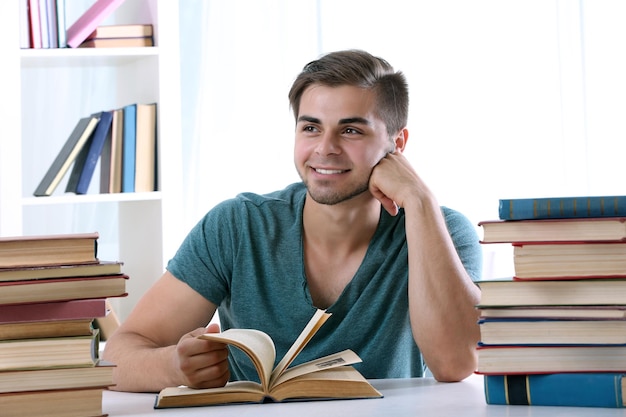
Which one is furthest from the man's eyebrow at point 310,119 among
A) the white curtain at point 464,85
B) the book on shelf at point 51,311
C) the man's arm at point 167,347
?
the white curtain at point 464,85

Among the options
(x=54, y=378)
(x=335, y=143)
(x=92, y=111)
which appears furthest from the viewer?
(x=92, y=111)

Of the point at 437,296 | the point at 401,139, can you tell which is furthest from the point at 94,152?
the point at 437,296

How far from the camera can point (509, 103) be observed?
146 inches

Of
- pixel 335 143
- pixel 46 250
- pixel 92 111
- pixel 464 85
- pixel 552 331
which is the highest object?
pixel 464 85

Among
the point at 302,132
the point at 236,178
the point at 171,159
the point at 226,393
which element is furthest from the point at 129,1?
the point at 226,393

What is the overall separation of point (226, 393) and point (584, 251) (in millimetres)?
531

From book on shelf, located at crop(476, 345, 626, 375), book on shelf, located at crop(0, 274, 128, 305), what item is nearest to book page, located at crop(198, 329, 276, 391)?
book on shelf, located at crop(0, 274, 128, 305)

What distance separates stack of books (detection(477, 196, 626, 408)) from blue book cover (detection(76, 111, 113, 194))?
164 centimetres

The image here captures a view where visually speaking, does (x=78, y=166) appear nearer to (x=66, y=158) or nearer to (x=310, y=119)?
(x=66, y=158)

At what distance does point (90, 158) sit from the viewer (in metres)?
2.72

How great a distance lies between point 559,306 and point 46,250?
0.68 m

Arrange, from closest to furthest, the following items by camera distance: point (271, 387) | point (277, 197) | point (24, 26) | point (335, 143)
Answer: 1. point (271, 387)
2. point (335, 143)
3. point (277, 197)
4. point (24, 26)

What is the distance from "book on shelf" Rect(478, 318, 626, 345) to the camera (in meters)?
1.27

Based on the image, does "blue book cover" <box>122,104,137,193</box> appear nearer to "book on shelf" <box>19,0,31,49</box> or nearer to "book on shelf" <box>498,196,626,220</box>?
"book on shelf" <box>19,0,31,49</box>
